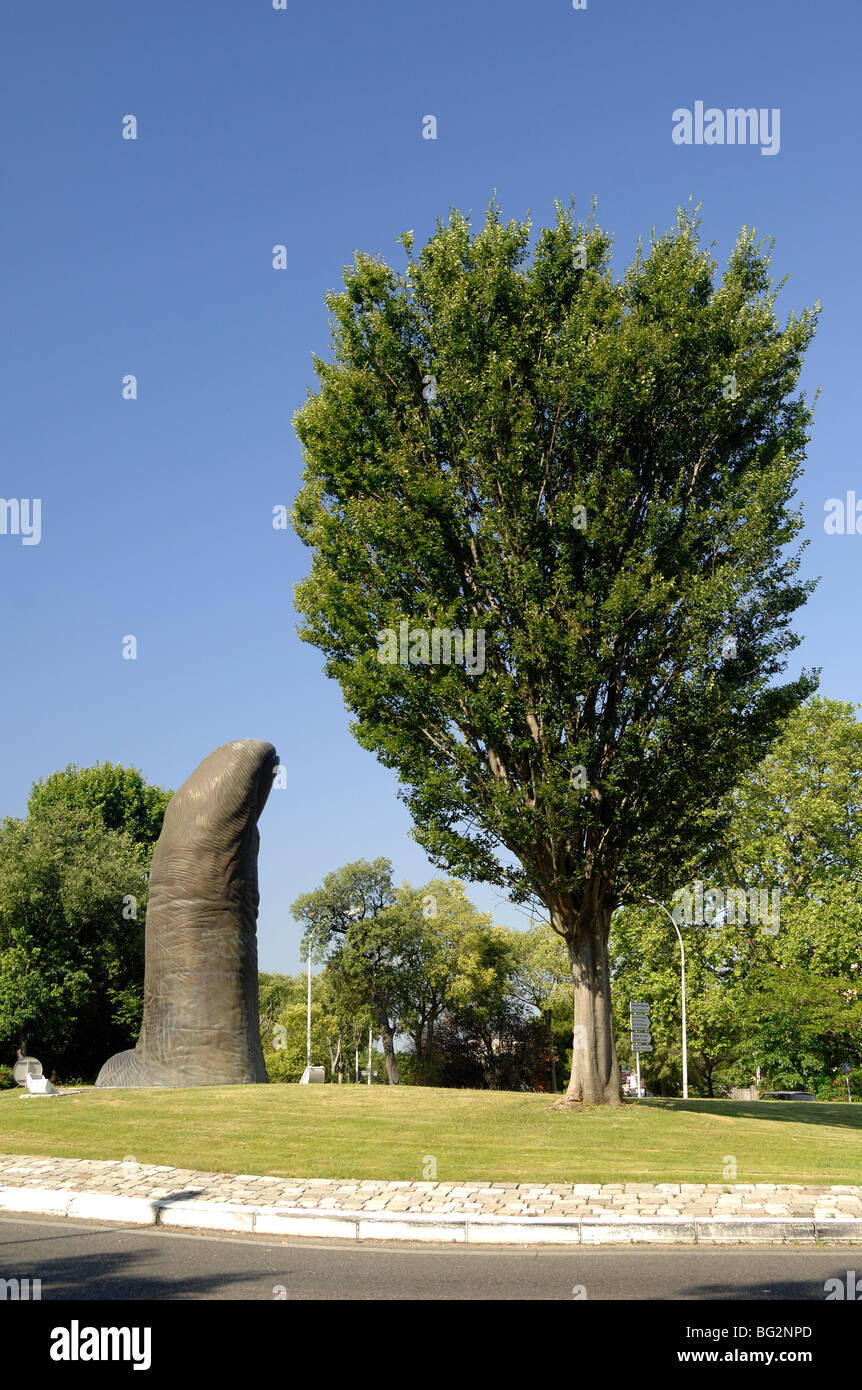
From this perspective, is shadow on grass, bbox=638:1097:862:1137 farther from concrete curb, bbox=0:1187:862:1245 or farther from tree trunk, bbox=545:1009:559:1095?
tree trunk, bbox=545:1009:559:1095

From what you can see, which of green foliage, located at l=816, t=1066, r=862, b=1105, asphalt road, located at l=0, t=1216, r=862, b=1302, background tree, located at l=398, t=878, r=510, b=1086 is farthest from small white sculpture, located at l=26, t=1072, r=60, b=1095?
background tree, located at l=398, t=878, r=510, b=1086

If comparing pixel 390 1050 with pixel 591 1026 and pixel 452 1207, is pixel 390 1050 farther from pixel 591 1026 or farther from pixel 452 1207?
pixel 452 1207

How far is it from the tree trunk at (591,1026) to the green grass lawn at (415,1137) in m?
0.59

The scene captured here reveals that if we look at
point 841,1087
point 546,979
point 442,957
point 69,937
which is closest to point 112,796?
point 69,937

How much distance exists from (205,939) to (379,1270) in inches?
564

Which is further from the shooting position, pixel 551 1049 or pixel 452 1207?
pixel 551 1049

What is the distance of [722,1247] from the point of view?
348 inches

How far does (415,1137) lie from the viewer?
14641mm

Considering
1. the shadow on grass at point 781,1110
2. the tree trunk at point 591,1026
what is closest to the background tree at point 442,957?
the shadow on grass at point 781,1110

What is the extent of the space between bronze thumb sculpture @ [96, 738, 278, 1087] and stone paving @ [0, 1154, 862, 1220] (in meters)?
9.09

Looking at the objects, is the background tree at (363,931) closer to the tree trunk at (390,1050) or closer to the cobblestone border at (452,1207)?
the tree trunk at (390,1050)

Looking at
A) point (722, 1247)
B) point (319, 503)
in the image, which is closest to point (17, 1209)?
point (722, 1247)
